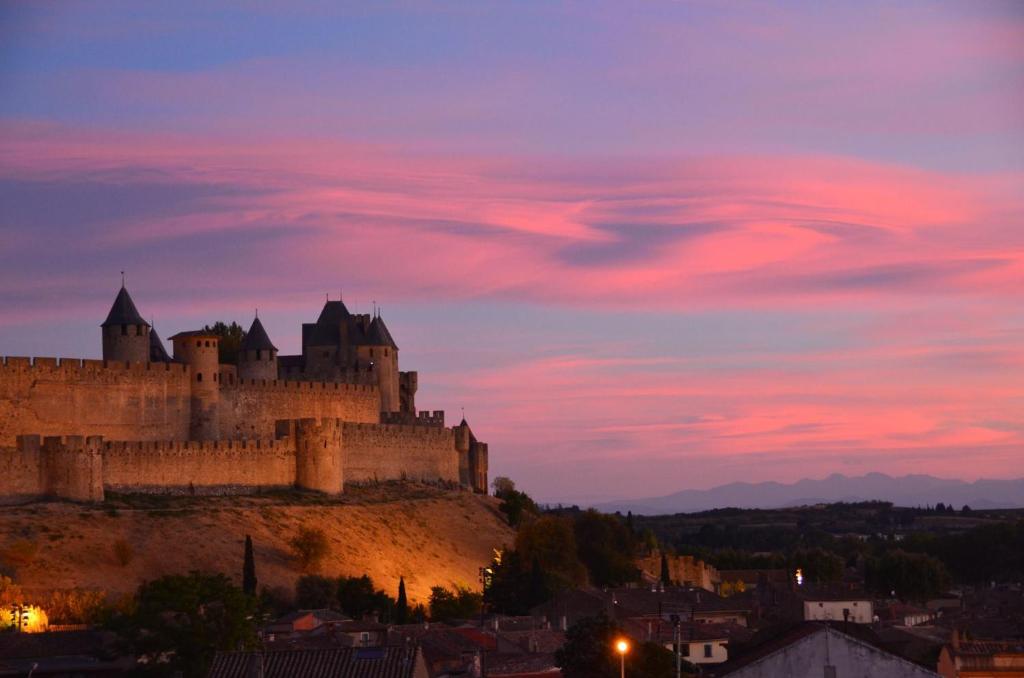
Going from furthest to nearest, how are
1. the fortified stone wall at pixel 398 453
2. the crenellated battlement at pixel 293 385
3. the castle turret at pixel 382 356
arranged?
the castle turret at pixel 382 356 < the fortified stone wall at pixel 398 453 < the crenellated battlement at pixel 293 385

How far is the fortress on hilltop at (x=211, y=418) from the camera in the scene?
91.1m

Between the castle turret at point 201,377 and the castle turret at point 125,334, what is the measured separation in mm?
1957

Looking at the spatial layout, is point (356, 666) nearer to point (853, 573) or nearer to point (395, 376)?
point (395, 376)

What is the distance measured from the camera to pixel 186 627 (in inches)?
2477

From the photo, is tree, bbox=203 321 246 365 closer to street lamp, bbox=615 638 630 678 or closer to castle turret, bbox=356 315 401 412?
castle turret, bbox=356 315 401 412

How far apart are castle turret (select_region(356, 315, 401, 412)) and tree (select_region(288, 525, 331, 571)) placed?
75.8 feet

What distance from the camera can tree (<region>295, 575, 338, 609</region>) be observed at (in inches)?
3465

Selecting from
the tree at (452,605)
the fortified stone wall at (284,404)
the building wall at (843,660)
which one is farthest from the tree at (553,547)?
the building wall at (843,660)

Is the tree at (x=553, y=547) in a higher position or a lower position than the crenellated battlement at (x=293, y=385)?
lower

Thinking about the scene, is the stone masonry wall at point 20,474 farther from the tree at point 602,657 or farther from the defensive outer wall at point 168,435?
the tree at point 602,657

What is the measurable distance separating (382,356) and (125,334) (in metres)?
22.3

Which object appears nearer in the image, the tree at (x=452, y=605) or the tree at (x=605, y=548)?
the tree at (x=452, y=605)

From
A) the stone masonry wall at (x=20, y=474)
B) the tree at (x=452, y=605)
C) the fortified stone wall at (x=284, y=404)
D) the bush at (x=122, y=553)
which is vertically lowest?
the tree at (x=452, y=605)

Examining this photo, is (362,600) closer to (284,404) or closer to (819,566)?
(284,404)
